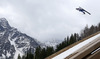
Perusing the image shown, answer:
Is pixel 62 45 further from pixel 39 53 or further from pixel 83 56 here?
pixel 83 56

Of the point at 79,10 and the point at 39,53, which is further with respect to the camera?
the point at 39,53

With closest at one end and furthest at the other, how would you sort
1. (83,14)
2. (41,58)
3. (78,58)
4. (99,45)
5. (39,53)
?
1. (78,58)
2. (99,45)
3. (83,14)
4. (41,58)
5. (39,53)

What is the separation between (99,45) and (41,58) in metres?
83.8

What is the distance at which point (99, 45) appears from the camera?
3506 mm

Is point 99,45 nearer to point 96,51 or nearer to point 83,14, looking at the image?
point 96,51

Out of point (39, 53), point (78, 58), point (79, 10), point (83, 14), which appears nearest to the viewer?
point (78, 58)

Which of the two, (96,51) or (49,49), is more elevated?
(96,51)

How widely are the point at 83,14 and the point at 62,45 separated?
250ft

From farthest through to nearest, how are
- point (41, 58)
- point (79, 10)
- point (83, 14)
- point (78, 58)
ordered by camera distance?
point (41, 58), point (79, 10), point (83, 14), point (78, 58)

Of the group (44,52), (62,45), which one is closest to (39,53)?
(44,52)

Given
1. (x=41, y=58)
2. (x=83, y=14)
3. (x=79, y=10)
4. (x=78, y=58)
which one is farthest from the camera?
(x=41, y=58)

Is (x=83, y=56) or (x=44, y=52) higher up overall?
(x=83, y=56)

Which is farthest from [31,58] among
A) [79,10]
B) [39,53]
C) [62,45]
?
[79,10]

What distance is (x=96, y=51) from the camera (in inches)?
134
